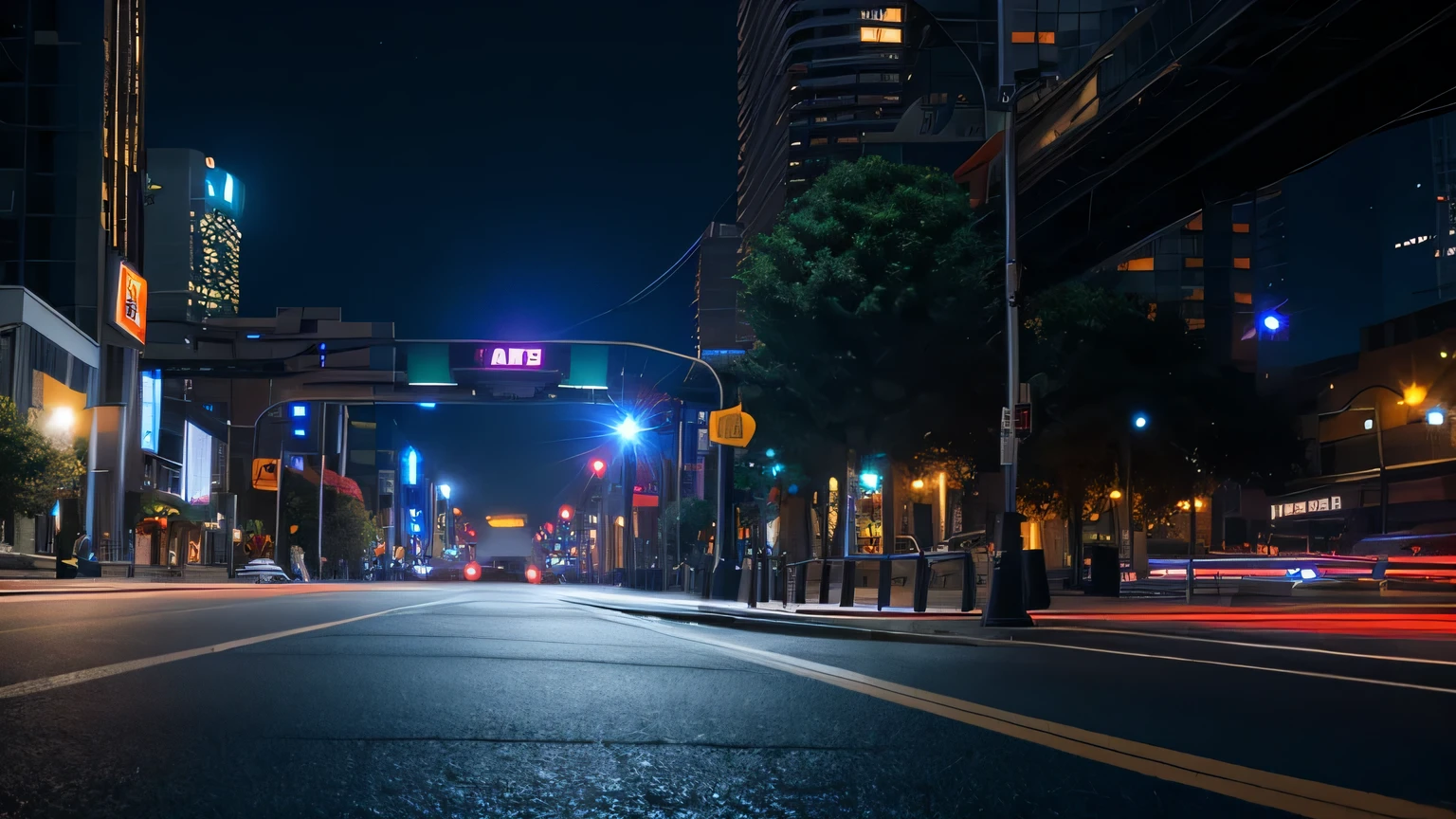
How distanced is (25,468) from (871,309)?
27.1 metres

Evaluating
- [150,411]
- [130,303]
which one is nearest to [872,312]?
[130,303]

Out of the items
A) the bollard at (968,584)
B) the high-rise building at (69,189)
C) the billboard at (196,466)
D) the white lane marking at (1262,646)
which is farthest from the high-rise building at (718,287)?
the white lane marking at (1262,646)

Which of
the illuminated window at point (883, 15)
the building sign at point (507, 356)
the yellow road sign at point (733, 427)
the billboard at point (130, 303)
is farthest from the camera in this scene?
the illuminated window at point (883, 15)

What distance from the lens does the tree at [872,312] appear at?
33.9 meters

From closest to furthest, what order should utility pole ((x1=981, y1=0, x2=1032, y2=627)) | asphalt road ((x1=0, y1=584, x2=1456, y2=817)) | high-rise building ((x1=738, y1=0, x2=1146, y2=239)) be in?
1. asphalt road ((x1=0, y1=584, x2=1456, y2=817))
2. utility pole ((x1=981, y1=0, x2=1032, y2=627))
3. high-rise building ((x1=738, y1=0, x2=1146, y2=239))

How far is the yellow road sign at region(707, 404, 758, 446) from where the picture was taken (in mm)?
28312

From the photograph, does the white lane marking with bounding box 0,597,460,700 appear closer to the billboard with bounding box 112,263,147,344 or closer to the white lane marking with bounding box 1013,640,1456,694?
the white lane marking with bounding box 1013,640,1456,694

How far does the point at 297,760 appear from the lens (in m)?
4.34

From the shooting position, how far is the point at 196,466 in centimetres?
9600

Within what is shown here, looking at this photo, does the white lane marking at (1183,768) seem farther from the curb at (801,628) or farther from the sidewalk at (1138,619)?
the sidewalk at (1138,619)

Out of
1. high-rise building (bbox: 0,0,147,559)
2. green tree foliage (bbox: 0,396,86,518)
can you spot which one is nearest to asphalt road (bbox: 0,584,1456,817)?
green tree foliage (bbox: 0,396,86,518)

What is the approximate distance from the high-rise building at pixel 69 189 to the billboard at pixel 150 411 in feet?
54.0

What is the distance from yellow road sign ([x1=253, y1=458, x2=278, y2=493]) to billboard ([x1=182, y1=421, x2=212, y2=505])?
34561 mm

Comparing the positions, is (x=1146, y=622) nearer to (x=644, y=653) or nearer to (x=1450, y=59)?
(x=644, y=653)
